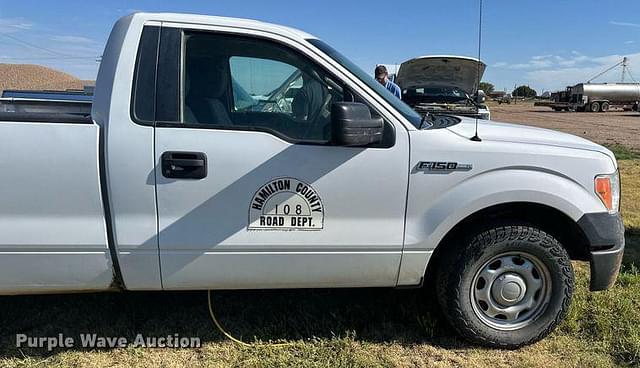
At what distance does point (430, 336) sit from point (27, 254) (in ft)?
7.80

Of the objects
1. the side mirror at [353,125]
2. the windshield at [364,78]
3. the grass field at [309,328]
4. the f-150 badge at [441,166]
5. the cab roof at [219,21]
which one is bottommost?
the grass field at [309,328]

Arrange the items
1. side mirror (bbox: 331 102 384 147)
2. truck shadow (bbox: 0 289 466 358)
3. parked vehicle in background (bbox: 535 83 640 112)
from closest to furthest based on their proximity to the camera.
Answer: side mirror (bbox: 331 102 384 147) → truck shadow (bbox: 0 289 466 358) → parked vehicle in background (bbox: 535 83 640 112)

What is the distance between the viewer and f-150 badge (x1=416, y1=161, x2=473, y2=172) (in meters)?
2.62

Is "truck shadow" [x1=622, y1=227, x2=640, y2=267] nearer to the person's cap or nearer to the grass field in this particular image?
the grass field

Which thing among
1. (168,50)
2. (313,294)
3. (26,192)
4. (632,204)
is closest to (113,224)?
(26,192)

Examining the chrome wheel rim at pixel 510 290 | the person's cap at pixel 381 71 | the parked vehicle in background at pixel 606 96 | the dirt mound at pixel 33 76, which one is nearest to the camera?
the chrome wheel rim at pixel 510 290

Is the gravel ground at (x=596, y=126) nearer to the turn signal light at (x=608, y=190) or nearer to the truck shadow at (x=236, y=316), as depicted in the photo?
the turn signal light at (x=608, y=190)

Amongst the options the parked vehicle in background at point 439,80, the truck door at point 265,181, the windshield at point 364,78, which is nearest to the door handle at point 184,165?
the truck door at point 265,181

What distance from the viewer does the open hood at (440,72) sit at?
10.3 m

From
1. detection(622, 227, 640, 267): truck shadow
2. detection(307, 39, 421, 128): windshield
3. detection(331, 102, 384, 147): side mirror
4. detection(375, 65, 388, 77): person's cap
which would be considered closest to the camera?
detection(331, 102, 384, 147): side mirror

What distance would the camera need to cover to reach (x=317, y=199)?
8.40 feet

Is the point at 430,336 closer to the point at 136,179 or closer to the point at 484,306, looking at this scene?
the point at 484,306

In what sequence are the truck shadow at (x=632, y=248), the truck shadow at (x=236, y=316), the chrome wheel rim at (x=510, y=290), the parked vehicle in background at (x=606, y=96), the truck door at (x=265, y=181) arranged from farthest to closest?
1. the parked vehicle in background at (x=606, y=96)
2. the truck shadow at (x=632, y=248)
3. the truck shadow at (x=236, y=316)
4. the chrome wheel rim at (x=510, y=290)
5. the truck door at (x=265, y=181)

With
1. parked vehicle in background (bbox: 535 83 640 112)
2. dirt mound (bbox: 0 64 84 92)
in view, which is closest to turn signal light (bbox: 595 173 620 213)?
dirt mound (bbox: 0 64 84 92)
